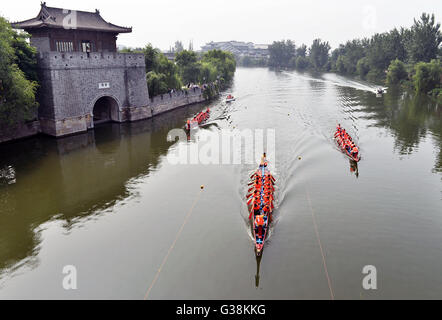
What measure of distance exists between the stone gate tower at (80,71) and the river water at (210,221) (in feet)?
9.62

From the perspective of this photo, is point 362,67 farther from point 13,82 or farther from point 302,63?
point 13,82

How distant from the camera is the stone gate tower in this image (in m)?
29.3

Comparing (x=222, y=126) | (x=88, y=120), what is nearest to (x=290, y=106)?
(x=222, y=126)

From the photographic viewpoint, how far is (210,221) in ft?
53.2

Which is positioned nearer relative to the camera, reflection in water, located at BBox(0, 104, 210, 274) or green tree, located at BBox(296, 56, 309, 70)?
reflection in water, located at BBox(0, 104, 210, 274)

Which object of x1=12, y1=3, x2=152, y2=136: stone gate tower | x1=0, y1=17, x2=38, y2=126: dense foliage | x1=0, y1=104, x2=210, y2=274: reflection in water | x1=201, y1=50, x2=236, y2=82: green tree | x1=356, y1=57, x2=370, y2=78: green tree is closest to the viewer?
x1=0, y1=104, x2=210, y2=274: reflection in water

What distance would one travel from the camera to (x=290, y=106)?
46.5 m

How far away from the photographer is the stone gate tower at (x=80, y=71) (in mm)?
29328

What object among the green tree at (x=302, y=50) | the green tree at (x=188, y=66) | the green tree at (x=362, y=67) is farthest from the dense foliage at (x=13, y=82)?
the green tree at (x=302, y=50)

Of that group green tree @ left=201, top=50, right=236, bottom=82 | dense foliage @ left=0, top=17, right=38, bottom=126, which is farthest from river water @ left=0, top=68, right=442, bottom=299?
green tree @ left=201, top=50, right=236, bottom=82

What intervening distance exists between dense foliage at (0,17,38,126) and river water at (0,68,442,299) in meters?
2.87

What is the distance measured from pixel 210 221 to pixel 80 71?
881 inches

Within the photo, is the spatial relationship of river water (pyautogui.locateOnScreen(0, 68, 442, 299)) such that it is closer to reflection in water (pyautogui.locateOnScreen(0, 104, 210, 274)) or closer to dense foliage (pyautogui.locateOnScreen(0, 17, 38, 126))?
reflection in water (pyautogui.locateOnScreen(0, 104, 210, 274))
